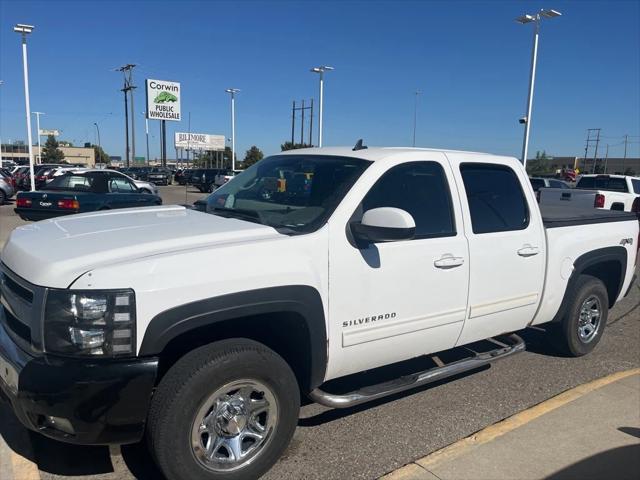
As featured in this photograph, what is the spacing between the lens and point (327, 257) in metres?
3.04

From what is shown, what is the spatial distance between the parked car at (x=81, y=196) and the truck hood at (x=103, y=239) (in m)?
9.28

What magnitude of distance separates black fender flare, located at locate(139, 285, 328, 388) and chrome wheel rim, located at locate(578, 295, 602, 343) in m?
3.20

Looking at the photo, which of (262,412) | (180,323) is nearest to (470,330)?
(262,412)

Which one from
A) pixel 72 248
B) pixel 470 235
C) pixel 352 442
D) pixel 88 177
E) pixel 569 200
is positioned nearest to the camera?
pixel 72 248

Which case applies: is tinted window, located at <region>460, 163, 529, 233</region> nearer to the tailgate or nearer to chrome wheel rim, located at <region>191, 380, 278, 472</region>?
chrome wheel rim, located at <region>191, 380, 278, 472</region>

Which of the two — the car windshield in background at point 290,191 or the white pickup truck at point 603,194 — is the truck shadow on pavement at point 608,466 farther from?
the white pickup truck at point 603,194

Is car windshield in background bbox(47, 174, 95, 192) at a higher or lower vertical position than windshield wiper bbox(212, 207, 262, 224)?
lower

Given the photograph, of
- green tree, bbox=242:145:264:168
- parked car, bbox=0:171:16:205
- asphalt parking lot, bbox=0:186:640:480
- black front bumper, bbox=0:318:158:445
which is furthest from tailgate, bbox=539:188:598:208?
green tree, bbox=242:145:264:168

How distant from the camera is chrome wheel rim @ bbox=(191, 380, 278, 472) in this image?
275 cm

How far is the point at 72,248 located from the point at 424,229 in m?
2.18

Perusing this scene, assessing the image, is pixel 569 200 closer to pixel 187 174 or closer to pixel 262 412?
pixel 262 412

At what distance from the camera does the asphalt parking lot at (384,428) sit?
312cm

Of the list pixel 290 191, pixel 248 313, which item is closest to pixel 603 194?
pixel 290 191

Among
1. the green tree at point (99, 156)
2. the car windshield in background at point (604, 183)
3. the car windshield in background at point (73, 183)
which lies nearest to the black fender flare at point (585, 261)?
the car windshield in background at point (73, 183)
